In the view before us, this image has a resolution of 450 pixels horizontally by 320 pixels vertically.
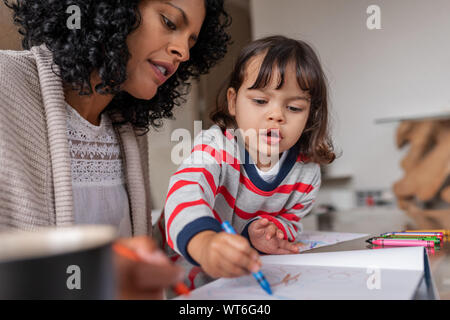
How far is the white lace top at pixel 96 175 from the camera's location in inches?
31.0

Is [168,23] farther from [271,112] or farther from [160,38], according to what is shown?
[271,112]

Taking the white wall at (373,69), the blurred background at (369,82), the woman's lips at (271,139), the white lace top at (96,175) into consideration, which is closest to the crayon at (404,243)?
the woman's lips at (271,139)

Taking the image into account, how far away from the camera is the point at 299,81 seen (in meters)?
0.81

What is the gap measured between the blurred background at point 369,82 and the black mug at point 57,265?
1.99m

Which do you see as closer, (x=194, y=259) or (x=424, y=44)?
(x=194, y=259)

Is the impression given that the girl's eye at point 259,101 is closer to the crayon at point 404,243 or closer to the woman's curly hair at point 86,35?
the woman's curly hair at point 86,35

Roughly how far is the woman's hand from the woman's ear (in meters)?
0.67

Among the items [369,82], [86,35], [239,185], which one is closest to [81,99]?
[86,35]

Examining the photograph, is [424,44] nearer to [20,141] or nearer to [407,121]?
[407,121]

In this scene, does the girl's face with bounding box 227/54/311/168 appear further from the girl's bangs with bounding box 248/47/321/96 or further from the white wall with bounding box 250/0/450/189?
the white wall with bounding box 250/0/450/189

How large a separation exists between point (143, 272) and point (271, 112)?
59cm
